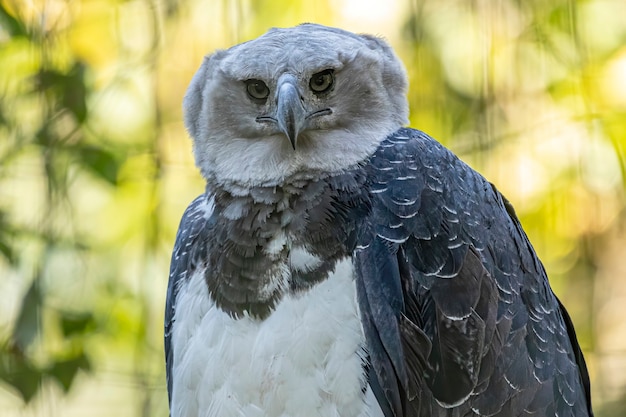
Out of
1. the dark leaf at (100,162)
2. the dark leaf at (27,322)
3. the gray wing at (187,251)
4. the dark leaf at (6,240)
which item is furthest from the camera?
the dark leaf at (100,162)

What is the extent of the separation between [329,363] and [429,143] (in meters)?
0.67

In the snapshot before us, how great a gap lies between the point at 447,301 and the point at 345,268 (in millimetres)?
270

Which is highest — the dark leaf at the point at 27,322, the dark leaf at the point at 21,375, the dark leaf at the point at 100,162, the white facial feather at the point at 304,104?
the white facial feather at the point at 304,104

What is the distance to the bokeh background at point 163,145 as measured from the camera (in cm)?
362

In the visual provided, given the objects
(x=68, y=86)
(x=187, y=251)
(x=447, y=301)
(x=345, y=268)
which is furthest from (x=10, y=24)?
(x=447, y=301)

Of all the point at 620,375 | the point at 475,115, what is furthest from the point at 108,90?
the point at 620,375

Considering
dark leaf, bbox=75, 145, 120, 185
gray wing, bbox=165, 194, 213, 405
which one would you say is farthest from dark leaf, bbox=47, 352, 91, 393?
gray wing, bbox=165, 194, 213, 405

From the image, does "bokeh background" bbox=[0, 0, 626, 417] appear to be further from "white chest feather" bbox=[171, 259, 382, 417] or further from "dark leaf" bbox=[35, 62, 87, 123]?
"white chest feather" bbox=[171, 259, 382, 417]

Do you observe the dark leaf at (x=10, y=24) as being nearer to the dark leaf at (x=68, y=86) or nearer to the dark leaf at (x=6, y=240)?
the dark leaf at (x=68, y=86)

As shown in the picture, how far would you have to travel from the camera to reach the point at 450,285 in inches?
86.7

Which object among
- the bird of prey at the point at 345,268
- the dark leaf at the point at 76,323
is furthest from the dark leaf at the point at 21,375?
the bird of prey at the point at 345,268

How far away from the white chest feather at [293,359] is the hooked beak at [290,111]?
1.19ft

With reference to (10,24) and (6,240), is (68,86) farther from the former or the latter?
(6,240)

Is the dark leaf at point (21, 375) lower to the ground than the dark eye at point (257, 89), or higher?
lower
